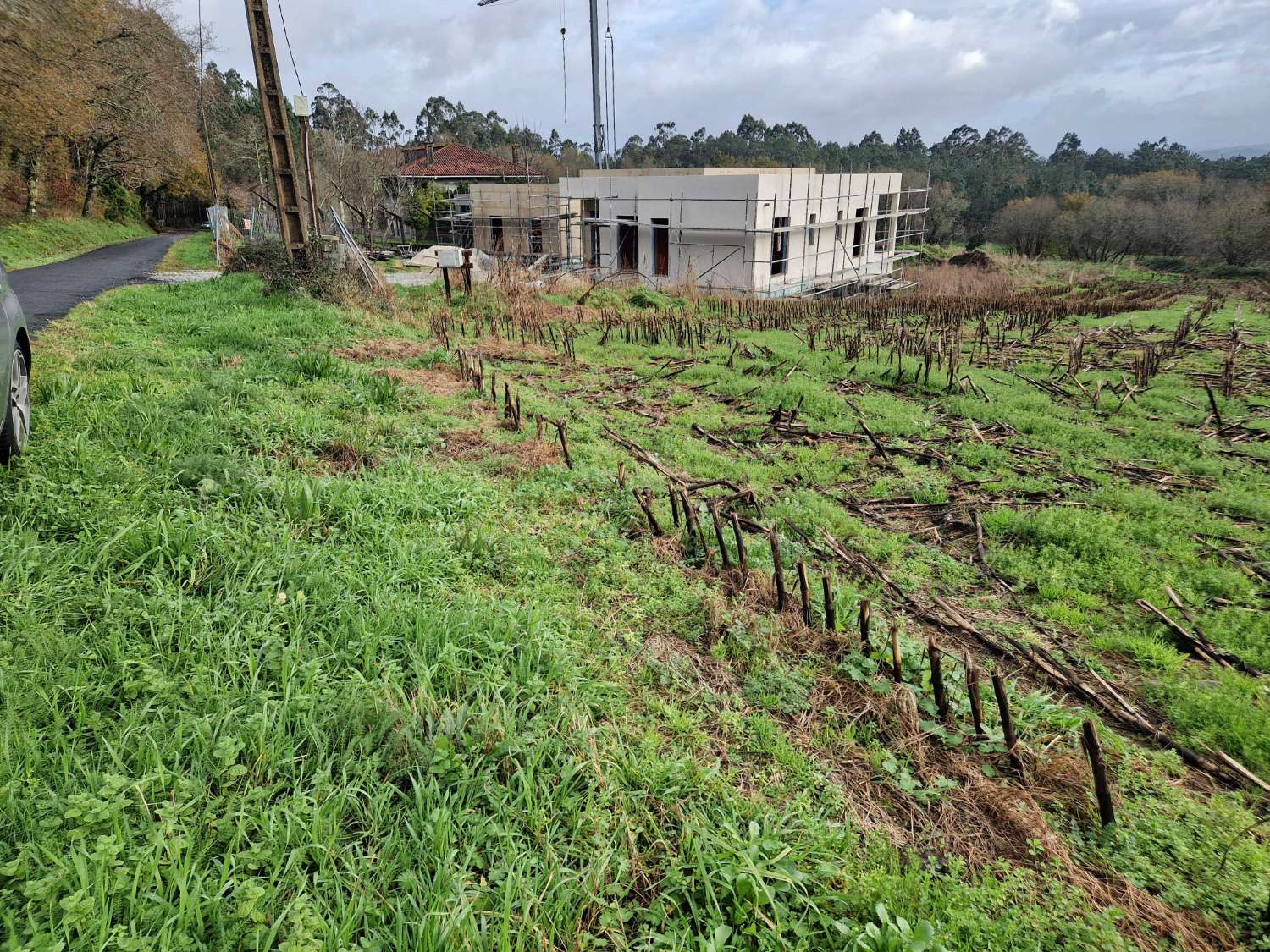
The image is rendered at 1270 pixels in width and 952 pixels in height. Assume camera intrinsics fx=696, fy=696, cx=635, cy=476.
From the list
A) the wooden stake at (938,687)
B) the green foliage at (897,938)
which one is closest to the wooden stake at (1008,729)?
the wooden stake at (938,687)

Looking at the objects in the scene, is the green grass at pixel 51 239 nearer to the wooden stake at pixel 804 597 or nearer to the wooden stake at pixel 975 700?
the wooden stake at pixel 804 597

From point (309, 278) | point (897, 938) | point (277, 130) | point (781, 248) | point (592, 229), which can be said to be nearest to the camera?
point (897, 938)

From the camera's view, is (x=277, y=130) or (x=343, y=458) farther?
(x=277, y=130)

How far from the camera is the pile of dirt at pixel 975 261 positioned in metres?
38.4

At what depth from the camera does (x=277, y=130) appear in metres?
12.6

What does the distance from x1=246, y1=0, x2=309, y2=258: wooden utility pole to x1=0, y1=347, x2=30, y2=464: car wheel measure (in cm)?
846

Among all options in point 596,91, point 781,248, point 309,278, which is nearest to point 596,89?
point 596,91

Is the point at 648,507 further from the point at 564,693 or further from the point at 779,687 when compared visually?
the point at 564,693

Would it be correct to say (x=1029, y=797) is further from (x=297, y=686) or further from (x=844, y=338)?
(x=844, y=338)

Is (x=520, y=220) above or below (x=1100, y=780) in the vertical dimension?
above

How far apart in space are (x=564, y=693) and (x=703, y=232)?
99.9 ft

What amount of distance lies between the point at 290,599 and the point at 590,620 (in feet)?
5.05

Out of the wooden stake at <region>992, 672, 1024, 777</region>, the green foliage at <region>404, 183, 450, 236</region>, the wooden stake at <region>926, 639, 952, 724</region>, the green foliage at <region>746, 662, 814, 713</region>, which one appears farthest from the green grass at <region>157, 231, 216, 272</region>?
the wooden stake at <region>992, 672, 1024, 777</region>

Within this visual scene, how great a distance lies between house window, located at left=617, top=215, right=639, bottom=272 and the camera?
33.9 metres
